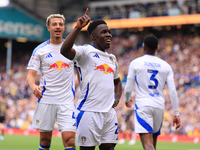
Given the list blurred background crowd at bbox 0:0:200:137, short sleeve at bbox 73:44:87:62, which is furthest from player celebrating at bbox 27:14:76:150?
blurred background crowd at bbox 0:0:200:137

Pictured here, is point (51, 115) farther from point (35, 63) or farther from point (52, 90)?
point (35, 63)

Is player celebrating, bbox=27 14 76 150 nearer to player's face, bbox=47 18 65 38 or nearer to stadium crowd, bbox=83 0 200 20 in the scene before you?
player's face, bbox=47 18 65 38

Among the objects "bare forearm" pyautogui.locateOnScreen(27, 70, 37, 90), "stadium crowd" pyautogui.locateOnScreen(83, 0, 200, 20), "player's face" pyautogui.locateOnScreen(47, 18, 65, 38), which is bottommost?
"bare forearm" pyautogui.locateOnScreen(27, 70, 37, 90)

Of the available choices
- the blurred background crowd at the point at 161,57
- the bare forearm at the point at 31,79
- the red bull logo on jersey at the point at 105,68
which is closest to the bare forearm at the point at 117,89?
the red bull logo on jersey at the point at 105,68

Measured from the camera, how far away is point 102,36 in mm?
4734

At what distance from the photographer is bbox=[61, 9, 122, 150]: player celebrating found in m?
4.57

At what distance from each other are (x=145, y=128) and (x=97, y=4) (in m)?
29.7

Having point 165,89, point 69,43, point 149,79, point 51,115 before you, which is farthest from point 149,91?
point 165,89

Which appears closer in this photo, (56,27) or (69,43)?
(69,43)

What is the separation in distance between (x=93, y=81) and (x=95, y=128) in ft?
2.02

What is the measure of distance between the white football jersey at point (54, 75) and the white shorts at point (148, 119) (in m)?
1.15

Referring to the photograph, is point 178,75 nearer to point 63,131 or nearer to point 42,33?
point 42,33

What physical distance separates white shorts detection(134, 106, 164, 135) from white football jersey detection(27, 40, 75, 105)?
1.15 meters

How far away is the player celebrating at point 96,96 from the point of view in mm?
4570
